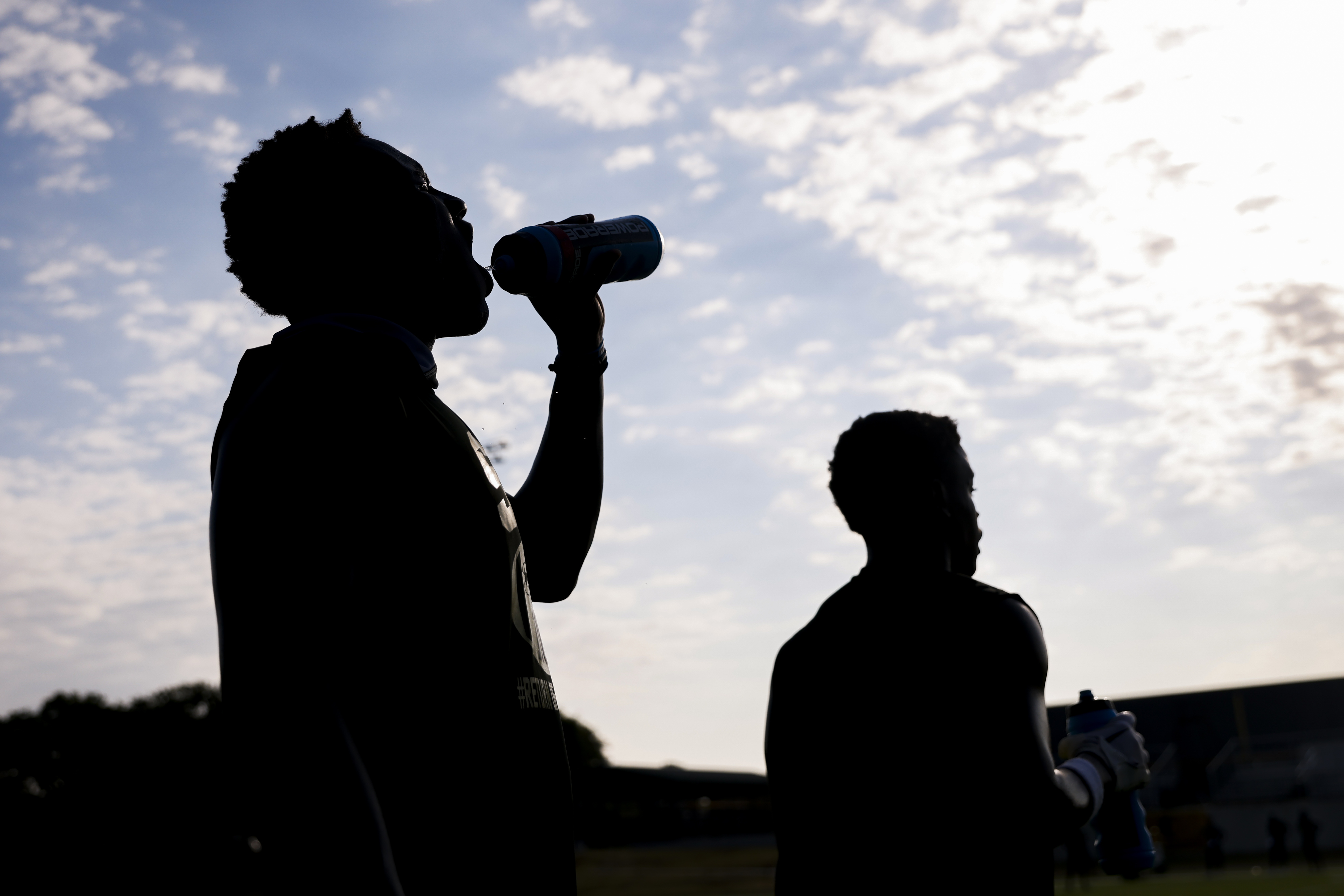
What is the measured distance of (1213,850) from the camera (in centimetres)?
3105

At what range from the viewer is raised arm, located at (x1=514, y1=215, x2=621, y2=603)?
250 centimetres

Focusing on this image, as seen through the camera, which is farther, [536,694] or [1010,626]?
[1010,626]

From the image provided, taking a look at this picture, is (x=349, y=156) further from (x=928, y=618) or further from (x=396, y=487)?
(x=928, y=618)

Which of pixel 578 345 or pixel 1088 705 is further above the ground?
pixel 578 345

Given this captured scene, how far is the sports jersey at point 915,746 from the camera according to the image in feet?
9.70

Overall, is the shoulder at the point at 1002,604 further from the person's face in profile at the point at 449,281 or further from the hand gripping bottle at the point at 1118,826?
the person's face in profile at the point at 449,281

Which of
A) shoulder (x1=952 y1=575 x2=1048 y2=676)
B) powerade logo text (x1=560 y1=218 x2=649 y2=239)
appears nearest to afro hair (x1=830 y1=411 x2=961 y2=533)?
shoulder (x1=952 y1=575 x2=1048 y2=676)

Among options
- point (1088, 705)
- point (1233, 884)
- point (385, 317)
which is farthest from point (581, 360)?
point (1233, 884)

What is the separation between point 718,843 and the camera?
58219 millimetres

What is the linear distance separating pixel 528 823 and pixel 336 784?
377 mm

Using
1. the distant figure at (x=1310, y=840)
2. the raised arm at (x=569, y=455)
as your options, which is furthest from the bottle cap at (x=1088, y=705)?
the distant figure at (x=1310, y=840)

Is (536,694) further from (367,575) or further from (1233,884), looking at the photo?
(1233,884)

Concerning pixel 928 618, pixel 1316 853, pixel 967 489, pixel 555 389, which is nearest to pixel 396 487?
pixel 555 389

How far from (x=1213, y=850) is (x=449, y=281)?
34.3 metres
